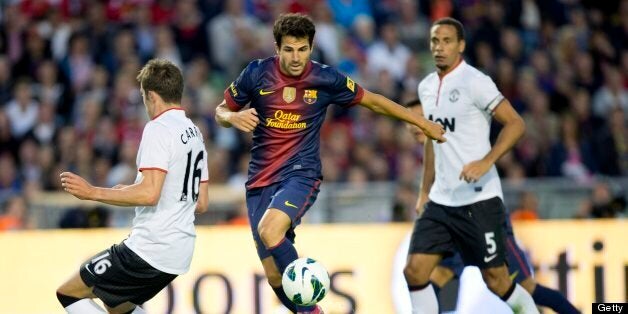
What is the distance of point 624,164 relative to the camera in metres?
14.0

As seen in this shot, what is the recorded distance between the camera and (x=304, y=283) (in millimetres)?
7590

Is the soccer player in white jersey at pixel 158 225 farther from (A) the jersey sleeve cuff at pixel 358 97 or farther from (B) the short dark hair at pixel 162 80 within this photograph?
(A) the jersey sleeve cuff at pixel 358 97

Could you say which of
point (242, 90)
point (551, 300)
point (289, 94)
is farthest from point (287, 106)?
point (551, 300)

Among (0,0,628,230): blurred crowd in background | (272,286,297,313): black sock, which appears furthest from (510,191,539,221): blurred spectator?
(272,286,297,313): black sock

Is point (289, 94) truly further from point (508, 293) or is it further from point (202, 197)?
point (508, 293)

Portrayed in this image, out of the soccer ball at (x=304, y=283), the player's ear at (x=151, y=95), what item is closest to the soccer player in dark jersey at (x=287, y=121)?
the soccer ball at (x=304, y=283)

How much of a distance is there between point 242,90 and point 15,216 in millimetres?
4815

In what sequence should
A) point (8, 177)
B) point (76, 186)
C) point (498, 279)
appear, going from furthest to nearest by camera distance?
1. point (8, 177)
2. point (498, 279)
3. point (76, 186)

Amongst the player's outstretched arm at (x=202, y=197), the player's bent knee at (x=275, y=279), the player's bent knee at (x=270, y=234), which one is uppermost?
the player's outstretched arm at (x=202, y=197)

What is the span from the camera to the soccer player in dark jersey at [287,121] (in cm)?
784

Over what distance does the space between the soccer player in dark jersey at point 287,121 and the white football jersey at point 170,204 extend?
531mm

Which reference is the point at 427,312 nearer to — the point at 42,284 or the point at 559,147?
the point at 42,284

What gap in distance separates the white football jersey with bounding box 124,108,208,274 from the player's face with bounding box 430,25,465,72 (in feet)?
6.61

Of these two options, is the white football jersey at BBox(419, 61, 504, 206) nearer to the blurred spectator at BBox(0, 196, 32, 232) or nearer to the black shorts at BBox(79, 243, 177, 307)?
the black shorts at BBox(79, 243, 177, 307)
